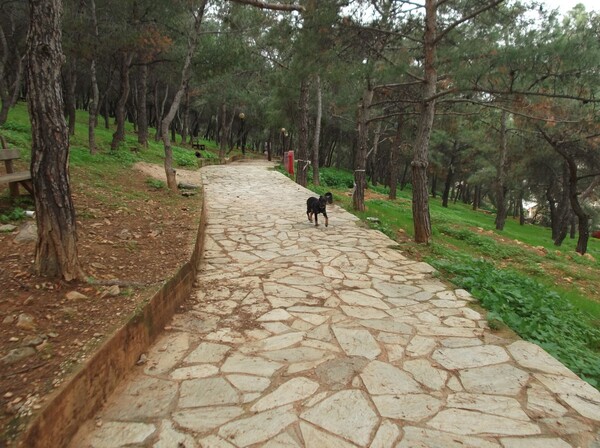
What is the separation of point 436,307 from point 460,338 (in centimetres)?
76

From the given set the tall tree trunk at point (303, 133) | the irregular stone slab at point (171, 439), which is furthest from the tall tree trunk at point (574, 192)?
the irregular stone slab at point (171, 439)

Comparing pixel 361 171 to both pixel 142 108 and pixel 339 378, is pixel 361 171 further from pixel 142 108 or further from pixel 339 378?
pixel 142 108

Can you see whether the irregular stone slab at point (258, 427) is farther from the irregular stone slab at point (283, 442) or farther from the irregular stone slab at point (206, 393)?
the irregular stone slab at point (206, 393)

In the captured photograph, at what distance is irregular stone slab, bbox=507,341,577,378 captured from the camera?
3232mm

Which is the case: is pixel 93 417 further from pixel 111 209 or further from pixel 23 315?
pixel 111 209

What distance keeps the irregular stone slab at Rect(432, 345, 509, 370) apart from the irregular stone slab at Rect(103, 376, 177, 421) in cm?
229

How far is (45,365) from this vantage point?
2.41m

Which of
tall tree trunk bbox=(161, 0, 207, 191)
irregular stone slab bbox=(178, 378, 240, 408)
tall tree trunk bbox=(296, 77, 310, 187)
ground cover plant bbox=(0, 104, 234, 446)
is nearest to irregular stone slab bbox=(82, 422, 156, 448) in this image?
irregular stone slab bbox=(178, 378, 240, 408)

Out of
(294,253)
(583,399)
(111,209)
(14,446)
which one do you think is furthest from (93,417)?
(111,209)

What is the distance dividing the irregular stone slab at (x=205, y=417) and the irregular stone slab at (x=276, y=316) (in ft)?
4.67

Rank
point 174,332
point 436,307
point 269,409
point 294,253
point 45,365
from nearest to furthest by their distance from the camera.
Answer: point 45,365 → point 269,409 → point 174,332 → point 436,307 → point 294,253

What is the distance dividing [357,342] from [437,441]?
4.35 feet

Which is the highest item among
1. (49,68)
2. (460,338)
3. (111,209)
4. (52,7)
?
(52,7)

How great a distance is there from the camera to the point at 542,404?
278cm
